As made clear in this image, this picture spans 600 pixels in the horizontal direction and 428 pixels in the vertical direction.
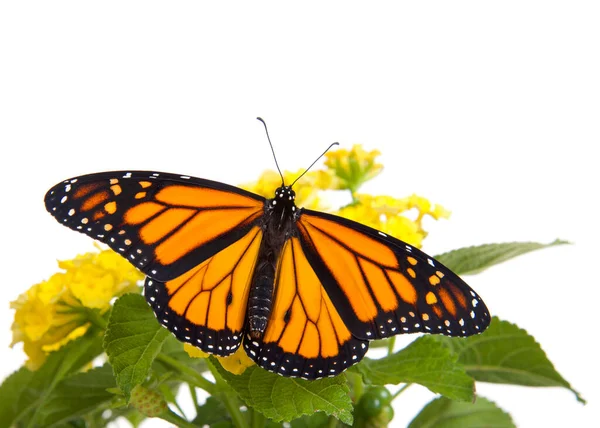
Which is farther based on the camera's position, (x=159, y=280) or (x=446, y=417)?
(x=446, y=417)

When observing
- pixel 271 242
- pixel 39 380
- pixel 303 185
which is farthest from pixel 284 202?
pixel 39 380

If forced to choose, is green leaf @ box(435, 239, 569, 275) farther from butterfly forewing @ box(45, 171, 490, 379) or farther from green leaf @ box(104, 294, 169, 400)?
green leaf @ box(104, 294, 169, 400)

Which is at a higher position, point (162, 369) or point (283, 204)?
point (283, 204)

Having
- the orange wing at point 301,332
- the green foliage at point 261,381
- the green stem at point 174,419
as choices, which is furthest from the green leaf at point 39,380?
the orange wing at point 301,332

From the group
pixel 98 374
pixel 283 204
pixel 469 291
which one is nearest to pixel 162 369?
pixel 98 374

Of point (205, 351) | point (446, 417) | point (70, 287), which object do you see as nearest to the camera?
point (205, 351)

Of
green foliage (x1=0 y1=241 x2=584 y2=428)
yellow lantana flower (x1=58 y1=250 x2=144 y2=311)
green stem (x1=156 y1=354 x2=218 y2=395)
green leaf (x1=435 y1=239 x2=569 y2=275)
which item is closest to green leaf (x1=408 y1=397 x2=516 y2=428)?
green foliage (x1=0 y1=241 x2=584 y2=428)

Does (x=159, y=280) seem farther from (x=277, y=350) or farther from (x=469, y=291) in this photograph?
(x=469, y=291)

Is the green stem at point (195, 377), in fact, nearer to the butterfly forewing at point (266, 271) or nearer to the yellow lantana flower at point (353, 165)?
the butterfly forewing at point (266, 271)
